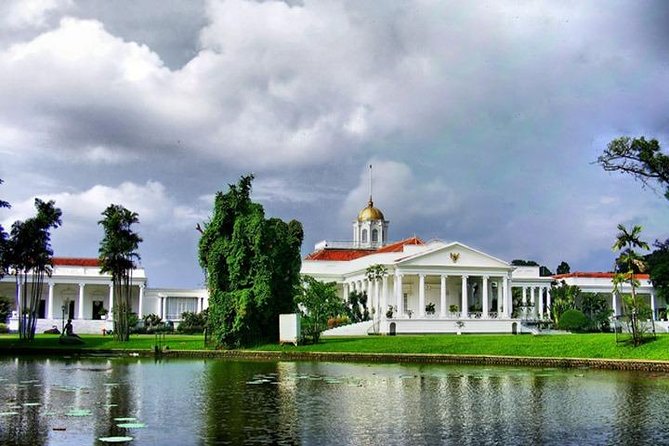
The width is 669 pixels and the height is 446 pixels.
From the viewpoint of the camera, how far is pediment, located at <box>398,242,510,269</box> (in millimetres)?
68062

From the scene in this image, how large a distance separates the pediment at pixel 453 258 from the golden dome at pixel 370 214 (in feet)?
71.2

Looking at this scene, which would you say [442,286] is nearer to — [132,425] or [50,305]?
[50,305]

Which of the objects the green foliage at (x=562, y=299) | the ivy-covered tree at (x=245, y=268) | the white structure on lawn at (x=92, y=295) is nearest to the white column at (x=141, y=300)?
the white structure on lawn at (x=92, y=295)

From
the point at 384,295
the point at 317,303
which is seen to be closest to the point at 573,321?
the point at 384,295

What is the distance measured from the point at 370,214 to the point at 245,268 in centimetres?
4551

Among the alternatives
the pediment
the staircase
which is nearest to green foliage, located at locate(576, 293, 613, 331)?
the pediment

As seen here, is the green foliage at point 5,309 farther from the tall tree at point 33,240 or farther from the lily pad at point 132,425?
the lily pad at point 132,425

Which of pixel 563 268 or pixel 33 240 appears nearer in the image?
pixel 33 240

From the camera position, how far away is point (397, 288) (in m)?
67.4

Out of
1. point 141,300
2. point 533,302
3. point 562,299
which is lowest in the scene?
point 533,302

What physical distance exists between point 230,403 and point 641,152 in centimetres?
3088

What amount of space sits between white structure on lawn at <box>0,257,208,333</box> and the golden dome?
19.7m

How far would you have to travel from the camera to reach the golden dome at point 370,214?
298ft

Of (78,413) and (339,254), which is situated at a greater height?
(339,254)
